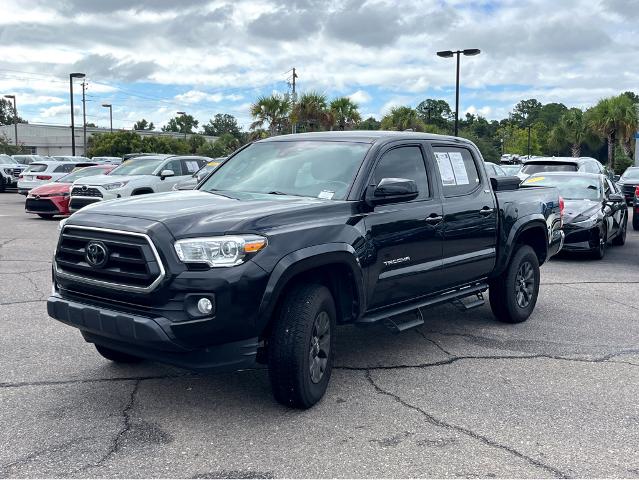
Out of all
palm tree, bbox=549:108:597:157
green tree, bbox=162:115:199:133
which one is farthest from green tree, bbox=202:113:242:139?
palm tree, bbox=549:108:597:157

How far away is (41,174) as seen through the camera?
77.5ft

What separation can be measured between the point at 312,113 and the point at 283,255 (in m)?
33.5

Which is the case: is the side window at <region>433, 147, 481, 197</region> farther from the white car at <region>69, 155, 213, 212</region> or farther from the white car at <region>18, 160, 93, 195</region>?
the white car at <region>18, 160, 93, 195</region>

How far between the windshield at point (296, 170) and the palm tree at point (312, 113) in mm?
31478

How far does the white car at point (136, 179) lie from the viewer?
1555 centimetres

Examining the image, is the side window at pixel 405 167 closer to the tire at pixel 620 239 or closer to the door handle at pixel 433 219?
the door handle at pixel 433 219

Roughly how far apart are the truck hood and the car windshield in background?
537 inches

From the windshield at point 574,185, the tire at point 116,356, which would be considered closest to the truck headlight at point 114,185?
the windshield at point 574,185

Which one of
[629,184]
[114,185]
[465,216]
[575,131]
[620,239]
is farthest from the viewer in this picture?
[575,131]

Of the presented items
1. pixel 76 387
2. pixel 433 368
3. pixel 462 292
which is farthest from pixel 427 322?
pixel 76 387

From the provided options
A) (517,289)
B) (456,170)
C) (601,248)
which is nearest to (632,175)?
(601,248)

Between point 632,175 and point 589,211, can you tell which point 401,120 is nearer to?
point 632,175

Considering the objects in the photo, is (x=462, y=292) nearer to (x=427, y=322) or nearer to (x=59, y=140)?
(x=427, y=322)

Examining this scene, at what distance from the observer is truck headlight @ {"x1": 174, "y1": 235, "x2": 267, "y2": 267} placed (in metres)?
4.10
